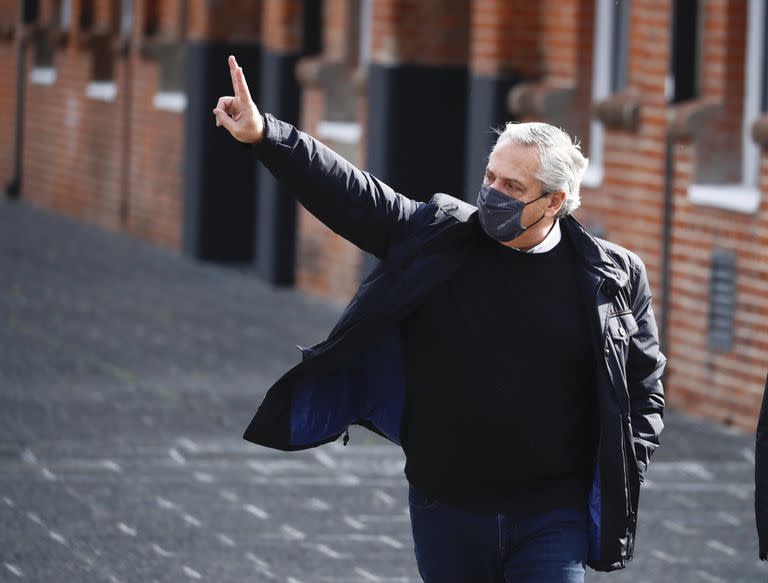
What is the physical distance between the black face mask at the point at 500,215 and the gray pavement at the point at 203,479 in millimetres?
3283

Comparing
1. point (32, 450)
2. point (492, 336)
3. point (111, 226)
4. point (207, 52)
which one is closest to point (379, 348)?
point (492, 336)

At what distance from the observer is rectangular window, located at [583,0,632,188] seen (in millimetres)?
13922

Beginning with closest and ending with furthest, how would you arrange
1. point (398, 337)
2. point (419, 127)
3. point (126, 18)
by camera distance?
point (398, 337) → point (419, 127) → point (126, 18)

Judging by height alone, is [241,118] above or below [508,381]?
above

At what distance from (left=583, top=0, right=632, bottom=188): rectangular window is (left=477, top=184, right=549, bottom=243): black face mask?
30.1 ft

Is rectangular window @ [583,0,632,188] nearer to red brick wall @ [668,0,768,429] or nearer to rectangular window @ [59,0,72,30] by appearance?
red brick wall @ [668,0,768,429]

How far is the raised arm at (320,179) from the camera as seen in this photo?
4707 millimetres

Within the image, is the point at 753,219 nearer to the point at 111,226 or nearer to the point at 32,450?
the point at 32,450

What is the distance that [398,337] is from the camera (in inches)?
194

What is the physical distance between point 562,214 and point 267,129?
0.69 metres

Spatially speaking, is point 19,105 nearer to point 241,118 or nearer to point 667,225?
point 667,225

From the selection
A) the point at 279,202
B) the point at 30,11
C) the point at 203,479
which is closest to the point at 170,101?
the point at 279,202

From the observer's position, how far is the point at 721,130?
12.6 m

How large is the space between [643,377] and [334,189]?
856 mm
